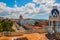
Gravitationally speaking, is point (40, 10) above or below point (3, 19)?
above

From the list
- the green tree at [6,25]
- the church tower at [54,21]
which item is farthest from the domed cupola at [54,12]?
the green tree at [6,25]

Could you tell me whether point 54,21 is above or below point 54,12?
below

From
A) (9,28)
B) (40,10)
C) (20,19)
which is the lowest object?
(9,28)

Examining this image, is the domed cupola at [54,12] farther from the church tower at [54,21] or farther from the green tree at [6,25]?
the green tree at [6,25]

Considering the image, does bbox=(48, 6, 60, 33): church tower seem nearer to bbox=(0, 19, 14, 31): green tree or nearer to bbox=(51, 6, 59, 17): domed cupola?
bbox=(51, 6, 59, 17): domed cupola

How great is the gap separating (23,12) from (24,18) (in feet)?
0.31

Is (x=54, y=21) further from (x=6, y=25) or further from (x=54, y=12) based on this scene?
(x=6, y=25)

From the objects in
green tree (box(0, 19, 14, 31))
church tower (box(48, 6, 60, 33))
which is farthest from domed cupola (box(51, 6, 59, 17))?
green tree (box(0, 19, 14, 31))

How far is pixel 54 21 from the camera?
1.89 m

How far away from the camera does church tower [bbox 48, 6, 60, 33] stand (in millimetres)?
1886

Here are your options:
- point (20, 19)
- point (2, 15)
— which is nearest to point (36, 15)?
point (20, 19)

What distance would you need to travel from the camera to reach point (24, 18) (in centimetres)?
194

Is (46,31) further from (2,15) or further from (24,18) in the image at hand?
(2,15)

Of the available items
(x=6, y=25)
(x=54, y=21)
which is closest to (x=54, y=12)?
(x=54, y=21)
